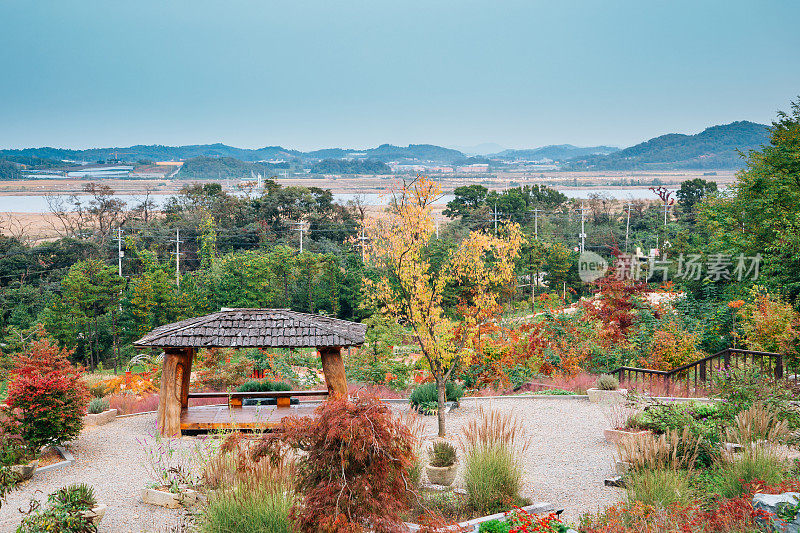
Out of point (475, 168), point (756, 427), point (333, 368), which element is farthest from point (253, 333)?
point (475, 168)

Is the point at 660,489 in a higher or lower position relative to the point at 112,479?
higher

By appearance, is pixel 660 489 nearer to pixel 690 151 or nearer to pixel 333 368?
pixel 333 368

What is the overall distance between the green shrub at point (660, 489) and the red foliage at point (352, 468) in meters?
2.83

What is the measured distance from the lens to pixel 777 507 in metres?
5.58

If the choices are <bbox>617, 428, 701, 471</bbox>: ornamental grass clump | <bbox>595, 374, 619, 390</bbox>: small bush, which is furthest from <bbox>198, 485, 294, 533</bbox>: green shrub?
<bbox>595, 374, 619, 390</bbox>: small bush

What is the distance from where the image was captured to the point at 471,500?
7.18 m

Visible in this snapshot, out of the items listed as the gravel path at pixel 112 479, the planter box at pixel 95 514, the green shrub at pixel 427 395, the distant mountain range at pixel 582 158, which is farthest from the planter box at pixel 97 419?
the distant mountain range at pixel 582 158

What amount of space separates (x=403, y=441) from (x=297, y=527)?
116 cm

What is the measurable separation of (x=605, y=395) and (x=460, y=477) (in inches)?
239

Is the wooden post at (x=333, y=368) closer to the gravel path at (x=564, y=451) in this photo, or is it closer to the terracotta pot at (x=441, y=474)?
the gravel path at (x=564, y=451)

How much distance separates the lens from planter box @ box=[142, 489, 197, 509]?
7566 millimetres

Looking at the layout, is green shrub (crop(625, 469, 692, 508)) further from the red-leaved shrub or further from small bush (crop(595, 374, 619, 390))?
the red-leaved shrub

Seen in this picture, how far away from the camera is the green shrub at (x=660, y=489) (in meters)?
6.52

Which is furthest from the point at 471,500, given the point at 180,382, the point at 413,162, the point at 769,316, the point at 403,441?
the point at 413,162
